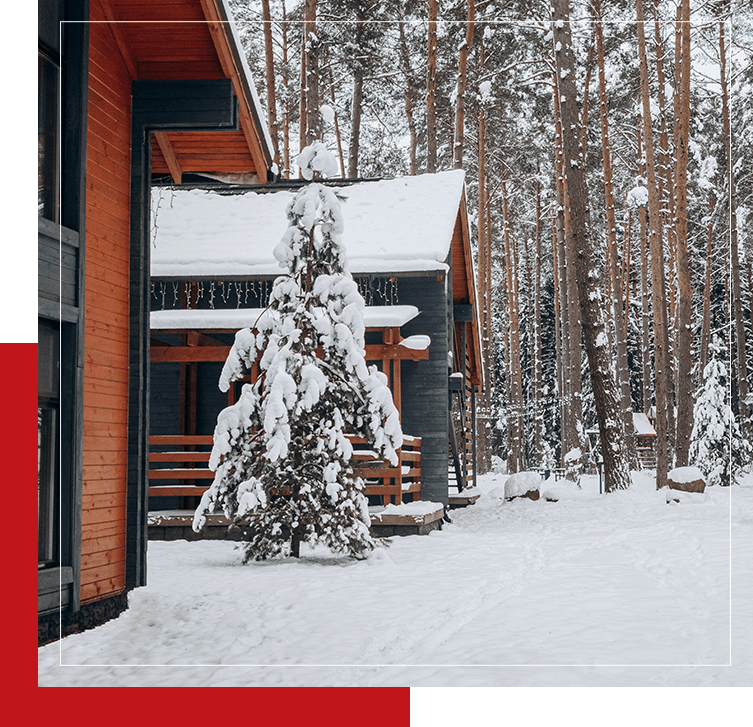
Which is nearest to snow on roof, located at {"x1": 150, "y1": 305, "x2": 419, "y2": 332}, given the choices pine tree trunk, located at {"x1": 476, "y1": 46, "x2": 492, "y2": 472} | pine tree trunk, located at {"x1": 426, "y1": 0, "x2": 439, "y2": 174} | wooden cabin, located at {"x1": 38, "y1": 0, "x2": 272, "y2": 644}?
pine tree trunk, located at {"x1": 426, "y1": 0, "x2": 439, "y2": 174}

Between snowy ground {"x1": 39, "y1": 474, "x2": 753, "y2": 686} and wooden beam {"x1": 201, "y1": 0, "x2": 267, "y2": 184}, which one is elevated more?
wooden beam {"x1": 201, "y1": 0, "x2": 267, "y2": 184}

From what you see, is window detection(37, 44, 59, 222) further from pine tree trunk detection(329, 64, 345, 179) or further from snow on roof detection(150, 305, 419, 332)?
snow on roof detection(150, 305, 419, 332)

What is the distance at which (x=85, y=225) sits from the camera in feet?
16.9

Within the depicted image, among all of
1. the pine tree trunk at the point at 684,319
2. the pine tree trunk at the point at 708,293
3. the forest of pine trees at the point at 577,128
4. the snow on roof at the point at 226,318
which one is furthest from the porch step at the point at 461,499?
the snow on roof at the point at 226,318

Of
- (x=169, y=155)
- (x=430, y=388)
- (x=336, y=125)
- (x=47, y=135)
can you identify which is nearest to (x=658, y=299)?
(x=430, y=388)

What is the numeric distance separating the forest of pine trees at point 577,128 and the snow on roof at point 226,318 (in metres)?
2.07

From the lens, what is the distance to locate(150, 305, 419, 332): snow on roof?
9414mm

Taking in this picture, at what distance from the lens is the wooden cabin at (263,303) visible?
9.48 metres

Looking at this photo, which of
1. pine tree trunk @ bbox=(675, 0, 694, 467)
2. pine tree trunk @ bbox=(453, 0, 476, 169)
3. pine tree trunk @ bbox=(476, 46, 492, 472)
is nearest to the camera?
pine tree trunk @ bbox=(675, 0, 694, 467)

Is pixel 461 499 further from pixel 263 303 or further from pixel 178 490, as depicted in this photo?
pixel 178 490

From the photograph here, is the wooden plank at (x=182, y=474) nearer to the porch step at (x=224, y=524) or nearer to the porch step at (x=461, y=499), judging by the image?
the porch step at (x=224, y=524)

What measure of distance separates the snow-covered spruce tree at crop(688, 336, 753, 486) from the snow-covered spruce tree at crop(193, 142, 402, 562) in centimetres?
619

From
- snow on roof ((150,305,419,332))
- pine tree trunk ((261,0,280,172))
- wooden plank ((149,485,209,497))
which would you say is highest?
pine tree trunk ((261,0,280,172))

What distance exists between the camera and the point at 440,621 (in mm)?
5238
